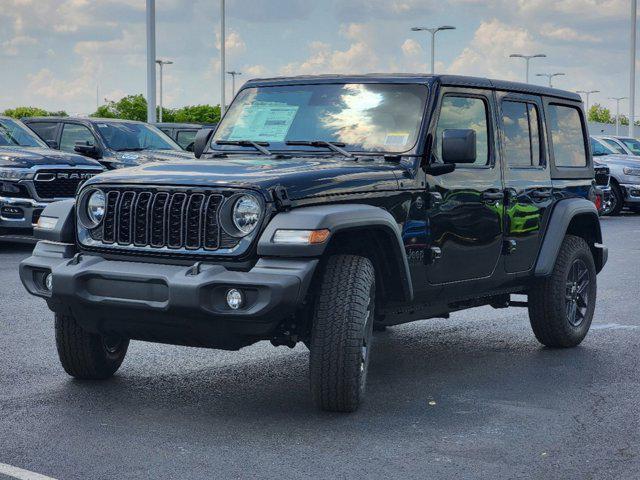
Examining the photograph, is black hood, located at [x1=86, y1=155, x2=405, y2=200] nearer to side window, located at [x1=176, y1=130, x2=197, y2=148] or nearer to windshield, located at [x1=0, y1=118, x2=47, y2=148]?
windshield, located at [x1=0, y1=118, x2=47, y2=148]

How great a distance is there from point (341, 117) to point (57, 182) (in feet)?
29.9

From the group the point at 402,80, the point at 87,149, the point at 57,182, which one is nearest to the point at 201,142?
the point at 402,80

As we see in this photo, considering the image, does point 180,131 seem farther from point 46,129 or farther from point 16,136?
point 16,136

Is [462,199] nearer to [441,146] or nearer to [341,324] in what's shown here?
[441,146]

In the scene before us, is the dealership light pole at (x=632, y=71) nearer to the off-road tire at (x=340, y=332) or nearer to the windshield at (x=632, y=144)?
the windshield at (x=632, y=144)

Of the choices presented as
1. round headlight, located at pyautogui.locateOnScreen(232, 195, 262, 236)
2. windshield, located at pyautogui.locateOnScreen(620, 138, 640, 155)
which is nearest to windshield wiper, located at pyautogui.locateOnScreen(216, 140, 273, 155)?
round headlight, located at pyautogui.locateOnScreen(232, 195, 262, 236)

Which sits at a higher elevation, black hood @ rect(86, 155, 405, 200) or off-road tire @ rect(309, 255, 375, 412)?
black hood @ rect(86, 155, 405, 200)

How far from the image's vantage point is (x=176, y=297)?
589 cm

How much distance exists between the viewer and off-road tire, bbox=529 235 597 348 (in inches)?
330

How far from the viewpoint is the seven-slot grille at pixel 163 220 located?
6.09m

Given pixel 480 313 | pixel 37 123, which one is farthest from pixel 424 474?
pixel 37 123

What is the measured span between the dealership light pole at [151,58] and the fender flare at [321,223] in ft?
78.8

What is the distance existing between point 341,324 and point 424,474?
1092mm

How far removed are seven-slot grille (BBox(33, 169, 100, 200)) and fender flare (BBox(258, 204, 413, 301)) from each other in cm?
982
